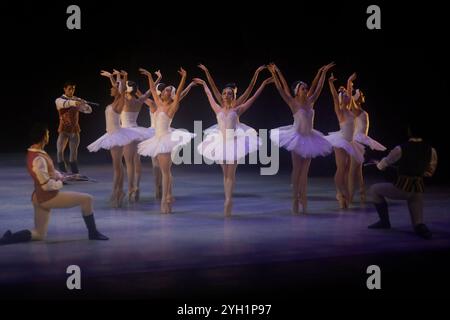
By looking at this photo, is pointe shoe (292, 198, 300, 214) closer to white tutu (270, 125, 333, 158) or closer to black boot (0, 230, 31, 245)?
white tutu (270, 125, 333, 158)

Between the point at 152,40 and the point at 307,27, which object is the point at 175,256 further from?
the point at 152,40

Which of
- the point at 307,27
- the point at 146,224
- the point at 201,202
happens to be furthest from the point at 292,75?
the point at 146,224

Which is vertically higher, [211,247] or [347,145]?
[347,145]

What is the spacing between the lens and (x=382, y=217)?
7770 millimetres

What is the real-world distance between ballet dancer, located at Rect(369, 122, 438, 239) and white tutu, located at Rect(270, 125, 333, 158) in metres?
1.21

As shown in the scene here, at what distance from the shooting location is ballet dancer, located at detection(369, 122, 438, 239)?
7.25 m

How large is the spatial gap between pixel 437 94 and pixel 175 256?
742cm

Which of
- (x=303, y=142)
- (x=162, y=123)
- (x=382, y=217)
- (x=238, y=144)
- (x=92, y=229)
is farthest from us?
(x=162, y=123)

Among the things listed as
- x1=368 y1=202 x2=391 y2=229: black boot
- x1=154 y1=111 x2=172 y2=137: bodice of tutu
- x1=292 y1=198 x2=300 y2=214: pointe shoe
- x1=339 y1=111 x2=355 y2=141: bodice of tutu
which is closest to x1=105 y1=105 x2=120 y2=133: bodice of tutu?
x1=154 y1=111 x2=172 y2=137: bodice of tutu

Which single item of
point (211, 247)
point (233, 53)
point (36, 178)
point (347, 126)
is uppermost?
point (233, 53)

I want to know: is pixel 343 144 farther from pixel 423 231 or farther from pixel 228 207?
pixel 423 231

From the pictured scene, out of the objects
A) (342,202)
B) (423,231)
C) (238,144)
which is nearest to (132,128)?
(238,144)

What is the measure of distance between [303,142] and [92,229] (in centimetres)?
265
